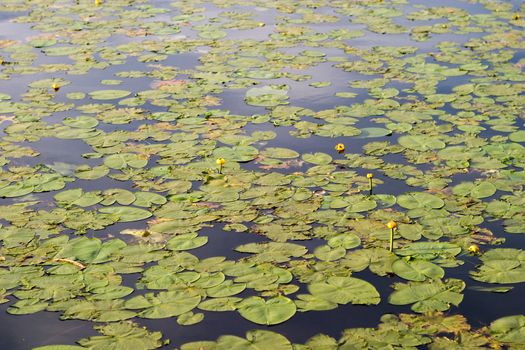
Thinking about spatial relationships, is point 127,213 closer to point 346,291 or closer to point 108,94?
point 346,291

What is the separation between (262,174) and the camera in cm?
578

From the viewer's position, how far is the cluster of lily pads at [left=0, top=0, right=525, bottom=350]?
13.9ft

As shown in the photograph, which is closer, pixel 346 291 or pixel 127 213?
pixel 346 291

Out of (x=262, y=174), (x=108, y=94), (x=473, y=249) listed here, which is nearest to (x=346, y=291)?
(x=473, y=249)

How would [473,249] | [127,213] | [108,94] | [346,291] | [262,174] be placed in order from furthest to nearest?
[108,94] < [262,174] < [127,213] < [473,249] < [346,291]

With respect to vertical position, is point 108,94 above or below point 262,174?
above

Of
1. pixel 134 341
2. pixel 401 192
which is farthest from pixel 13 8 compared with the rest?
pixel 134 341

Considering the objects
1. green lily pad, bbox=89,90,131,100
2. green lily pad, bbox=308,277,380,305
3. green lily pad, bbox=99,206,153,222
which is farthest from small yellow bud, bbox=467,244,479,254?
green lily pad, bbox=89,90,131,100

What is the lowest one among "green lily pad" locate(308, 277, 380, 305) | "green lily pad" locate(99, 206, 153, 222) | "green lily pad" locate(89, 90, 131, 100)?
"green lily pad" locate(308, 277, 380, 305)

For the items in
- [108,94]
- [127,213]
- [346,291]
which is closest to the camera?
[346,291]

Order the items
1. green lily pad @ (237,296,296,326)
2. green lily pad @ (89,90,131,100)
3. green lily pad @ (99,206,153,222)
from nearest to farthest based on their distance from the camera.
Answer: green lily pad @ (237,296,296,326) → green lily pad @ (99,206,153,222) → green lily pad @ (89,90,131,100)

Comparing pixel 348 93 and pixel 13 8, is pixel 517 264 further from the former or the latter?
pixel 13 8

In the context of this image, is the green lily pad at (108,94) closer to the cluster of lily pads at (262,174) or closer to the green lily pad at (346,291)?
the cluster of lily pads at (262,174)

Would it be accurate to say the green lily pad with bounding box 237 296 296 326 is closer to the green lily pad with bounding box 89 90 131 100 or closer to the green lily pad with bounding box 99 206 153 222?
the green lily pad with bounding box 99 206 153 222
